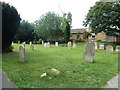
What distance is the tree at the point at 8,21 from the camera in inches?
328

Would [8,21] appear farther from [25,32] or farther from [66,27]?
[25,32]

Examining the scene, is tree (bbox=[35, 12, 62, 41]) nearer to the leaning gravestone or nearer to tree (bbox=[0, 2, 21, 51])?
tree (bbox=[0, 2, 21, 51])

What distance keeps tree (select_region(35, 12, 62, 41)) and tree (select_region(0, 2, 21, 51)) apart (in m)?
18.8

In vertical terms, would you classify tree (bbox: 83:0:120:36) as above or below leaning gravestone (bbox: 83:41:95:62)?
above

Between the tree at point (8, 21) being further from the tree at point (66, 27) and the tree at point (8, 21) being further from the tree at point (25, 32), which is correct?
the tree at point (25, 32)

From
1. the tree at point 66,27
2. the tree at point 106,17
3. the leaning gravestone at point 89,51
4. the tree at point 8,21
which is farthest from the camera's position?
the tree at point 66,27

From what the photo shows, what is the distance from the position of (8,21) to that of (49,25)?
1953 centimetres

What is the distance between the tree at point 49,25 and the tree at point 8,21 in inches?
740

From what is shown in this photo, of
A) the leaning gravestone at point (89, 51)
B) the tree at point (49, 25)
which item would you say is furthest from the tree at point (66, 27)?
the leaning gravestone at point (89, 51)

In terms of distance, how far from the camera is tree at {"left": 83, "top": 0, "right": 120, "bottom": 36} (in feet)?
61.1

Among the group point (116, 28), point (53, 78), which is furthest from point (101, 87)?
point (116, 28)

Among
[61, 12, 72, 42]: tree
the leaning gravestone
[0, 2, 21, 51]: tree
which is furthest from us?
[61, 12, 72, 42]: tree

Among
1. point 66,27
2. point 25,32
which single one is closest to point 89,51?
point 66,27

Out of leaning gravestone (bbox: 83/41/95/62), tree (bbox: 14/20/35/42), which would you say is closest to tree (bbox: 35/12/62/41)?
tree (bbox: 14/20/35/42)
